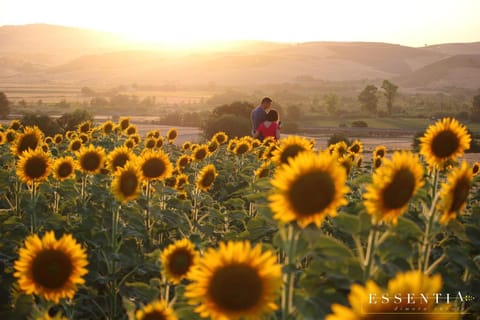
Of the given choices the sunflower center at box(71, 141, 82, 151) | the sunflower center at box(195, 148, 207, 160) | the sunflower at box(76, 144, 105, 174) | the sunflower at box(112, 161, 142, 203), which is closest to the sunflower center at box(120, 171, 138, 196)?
the sunflower at box(112, 161, 142, 203)

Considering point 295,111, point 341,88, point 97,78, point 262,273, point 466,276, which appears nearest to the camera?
point 262,273

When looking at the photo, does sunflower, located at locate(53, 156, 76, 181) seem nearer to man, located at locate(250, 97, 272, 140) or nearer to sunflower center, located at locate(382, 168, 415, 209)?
sunflower center, located at locate(382, 168, 415, 209)

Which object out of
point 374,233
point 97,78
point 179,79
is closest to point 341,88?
point 179,79

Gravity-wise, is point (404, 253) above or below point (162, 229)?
above

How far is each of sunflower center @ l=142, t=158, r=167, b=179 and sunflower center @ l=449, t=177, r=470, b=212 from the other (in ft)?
9.99

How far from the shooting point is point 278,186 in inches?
102

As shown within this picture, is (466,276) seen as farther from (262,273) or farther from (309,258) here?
(262,273)

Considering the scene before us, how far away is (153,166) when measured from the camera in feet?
18.1

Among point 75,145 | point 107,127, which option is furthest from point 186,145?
point 75,145

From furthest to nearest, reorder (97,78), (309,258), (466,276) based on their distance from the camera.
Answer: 1. (97,78)
2. (309,258)
3. (466,276)

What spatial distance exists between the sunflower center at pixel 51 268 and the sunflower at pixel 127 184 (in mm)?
1895

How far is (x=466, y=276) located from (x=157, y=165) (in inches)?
108

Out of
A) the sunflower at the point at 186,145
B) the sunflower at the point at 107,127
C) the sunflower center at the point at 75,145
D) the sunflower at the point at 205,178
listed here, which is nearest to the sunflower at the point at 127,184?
the sunflower at the point at 205,178

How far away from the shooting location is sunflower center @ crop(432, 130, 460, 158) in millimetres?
3805
